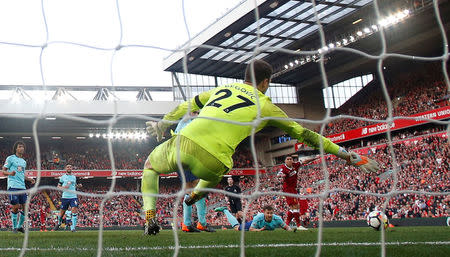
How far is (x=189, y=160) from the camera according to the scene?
355 cm

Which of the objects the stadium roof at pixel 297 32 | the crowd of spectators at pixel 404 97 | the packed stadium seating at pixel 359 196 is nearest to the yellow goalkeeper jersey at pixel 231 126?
the packed stadium seating at pixel 359 196

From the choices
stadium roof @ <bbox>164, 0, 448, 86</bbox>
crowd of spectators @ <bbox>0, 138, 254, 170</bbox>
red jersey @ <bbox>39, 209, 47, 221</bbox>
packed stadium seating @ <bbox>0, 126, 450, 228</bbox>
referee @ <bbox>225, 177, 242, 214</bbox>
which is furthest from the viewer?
crowd of spectators @ <bbox>0, 138, 254, 170</bbox>

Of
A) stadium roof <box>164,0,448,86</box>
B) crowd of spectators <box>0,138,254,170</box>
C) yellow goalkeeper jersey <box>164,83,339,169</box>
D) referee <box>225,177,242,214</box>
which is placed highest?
stadium roof <box>164,0,448,86</box>

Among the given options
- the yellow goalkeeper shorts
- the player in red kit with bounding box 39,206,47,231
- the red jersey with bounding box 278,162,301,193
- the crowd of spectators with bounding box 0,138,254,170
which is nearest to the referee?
the red jersey with bounding box 278,162,301,193

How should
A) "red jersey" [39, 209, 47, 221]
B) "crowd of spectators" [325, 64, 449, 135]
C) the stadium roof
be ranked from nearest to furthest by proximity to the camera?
the stadium roof → "crowd of spectators" [325, 64, 449, 135] → "red jersey" [39, 209, 47, 221]

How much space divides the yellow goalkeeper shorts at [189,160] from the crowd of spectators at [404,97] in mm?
20633

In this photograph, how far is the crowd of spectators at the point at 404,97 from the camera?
901 inches

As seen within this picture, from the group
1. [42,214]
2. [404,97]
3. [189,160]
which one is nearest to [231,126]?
[189,160]

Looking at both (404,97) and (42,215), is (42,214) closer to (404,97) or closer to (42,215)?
(42,215)

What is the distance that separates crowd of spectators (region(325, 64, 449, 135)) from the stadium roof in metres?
1.66

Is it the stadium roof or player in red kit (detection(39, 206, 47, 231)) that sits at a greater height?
the stadium roof

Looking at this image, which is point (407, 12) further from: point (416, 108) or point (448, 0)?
point (416, 108)

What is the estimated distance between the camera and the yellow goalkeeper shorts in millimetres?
3537

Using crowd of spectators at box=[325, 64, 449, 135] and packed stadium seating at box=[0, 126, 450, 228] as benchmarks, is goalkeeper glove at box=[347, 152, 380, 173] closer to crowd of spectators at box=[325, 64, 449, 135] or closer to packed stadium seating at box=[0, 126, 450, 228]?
packed stadium seating at box=[0, 126, 450, 228]
